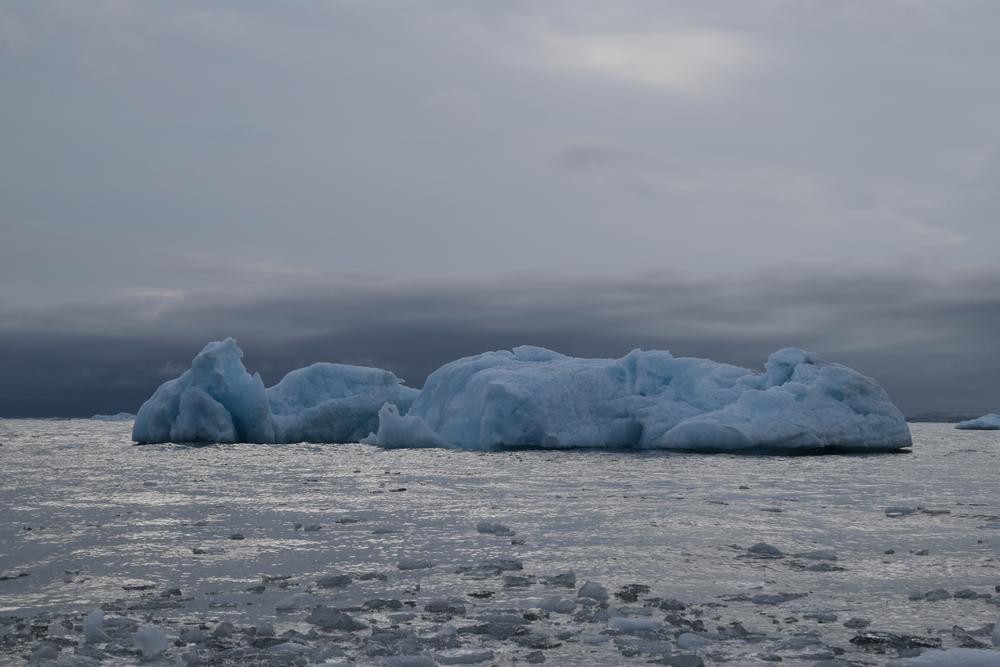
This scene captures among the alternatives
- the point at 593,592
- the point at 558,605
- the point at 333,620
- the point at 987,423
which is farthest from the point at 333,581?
the point at 987,423

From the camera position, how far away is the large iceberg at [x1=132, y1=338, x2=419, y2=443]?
111 feet

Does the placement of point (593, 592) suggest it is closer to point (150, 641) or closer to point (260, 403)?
point (150, 641)

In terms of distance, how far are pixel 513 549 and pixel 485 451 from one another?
21148 millimetres

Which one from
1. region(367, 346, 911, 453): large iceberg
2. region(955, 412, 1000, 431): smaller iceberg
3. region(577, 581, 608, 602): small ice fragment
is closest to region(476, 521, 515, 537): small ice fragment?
region(577, 581, 608, 602): small ice fragment

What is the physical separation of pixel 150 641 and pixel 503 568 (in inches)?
130

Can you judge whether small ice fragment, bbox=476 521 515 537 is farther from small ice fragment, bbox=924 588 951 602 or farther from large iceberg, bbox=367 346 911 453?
large iceberg, bbox=367 346 911 453

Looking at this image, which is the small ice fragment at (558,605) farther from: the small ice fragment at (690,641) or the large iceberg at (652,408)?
the large iceberg at (652,408)

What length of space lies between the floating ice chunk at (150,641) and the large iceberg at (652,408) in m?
23.8

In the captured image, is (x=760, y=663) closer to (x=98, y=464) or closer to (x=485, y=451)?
(x=98, y=464)

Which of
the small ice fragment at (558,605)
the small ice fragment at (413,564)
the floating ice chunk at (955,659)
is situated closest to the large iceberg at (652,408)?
the small ice fragment at (413,564)

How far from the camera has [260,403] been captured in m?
34.7

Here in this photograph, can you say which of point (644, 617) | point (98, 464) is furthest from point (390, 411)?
point (644, 617)

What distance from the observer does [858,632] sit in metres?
5.56

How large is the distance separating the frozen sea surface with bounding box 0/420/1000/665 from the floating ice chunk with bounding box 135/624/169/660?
7cm
